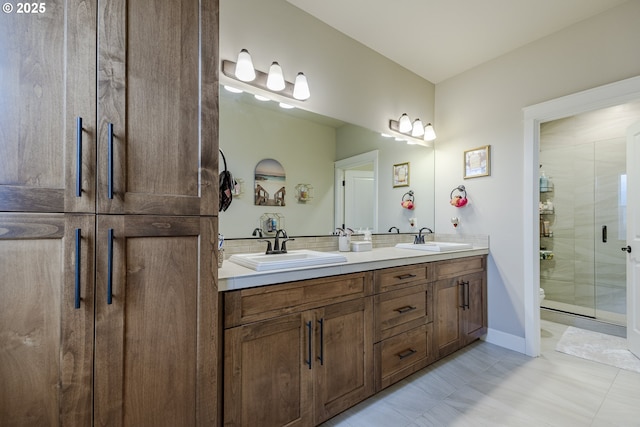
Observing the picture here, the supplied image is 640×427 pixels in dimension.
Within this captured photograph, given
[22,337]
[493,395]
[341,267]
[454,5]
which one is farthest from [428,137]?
[22,337]

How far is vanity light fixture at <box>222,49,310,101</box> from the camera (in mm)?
1752

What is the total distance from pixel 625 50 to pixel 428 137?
1.50 metres

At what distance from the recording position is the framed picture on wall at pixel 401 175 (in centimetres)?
290

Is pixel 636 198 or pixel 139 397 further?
pixel 636 198

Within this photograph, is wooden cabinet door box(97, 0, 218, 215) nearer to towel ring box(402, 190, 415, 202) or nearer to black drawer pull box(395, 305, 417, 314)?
black drawer pull box(395, 305, 417, 314)

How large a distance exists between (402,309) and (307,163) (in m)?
1.29

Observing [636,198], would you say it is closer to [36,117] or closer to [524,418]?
[524,418]

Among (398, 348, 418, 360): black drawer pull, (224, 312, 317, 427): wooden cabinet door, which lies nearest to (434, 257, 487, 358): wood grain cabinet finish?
(398, 348, 418, 360): black drawer pull

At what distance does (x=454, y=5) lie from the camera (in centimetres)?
207

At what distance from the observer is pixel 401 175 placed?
294 centimetres

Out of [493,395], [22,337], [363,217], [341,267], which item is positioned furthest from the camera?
[363,217]

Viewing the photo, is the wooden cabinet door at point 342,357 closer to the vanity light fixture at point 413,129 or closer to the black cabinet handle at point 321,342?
the black cabinet handle at point 321,342

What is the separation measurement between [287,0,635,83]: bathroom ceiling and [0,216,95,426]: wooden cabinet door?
2.09 m

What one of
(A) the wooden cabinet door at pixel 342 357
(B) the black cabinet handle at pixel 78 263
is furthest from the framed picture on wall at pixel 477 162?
(B) the black cabinet handle at pixel 78 263
